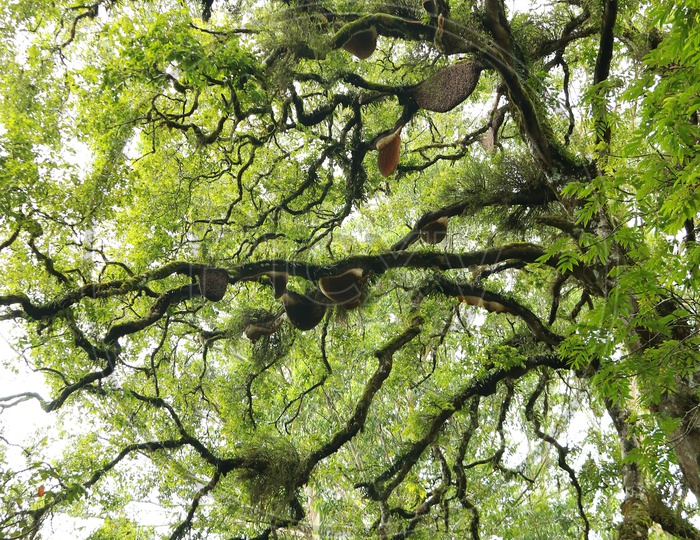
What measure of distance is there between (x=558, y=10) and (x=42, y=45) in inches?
217

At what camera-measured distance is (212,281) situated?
4.79 metres

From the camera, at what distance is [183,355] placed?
8.87 m

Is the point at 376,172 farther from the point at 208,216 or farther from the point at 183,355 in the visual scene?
the point at 183,355

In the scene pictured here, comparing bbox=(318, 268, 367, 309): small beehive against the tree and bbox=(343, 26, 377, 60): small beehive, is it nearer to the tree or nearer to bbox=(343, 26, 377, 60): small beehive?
the tree

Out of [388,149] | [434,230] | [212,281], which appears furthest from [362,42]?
[212,281]

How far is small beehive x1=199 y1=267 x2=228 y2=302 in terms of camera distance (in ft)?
15.6

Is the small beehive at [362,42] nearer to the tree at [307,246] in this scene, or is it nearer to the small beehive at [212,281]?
the tree at [307,246]

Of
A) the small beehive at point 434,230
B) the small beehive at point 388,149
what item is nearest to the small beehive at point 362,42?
the small beehive at point 388,149

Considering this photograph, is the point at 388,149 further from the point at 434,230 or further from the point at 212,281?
the point at 212,281

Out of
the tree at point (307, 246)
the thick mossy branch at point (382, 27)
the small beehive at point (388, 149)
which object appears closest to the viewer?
the tree at point (307, 246)

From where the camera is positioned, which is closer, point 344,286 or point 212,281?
point 212,281

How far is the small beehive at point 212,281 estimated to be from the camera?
15.6ft

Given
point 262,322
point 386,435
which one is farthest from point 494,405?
point 262,322

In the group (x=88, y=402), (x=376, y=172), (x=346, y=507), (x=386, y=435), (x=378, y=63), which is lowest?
(x=346, y=507)
